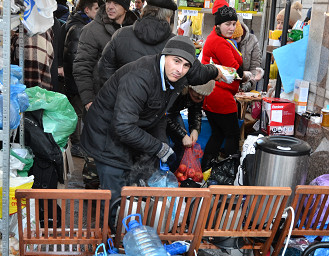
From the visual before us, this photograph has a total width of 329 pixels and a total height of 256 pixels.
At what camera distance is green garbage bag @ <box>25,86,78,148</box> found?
3.96 m

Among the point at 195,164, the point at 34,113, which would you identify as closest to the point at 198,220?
the point at 34,113

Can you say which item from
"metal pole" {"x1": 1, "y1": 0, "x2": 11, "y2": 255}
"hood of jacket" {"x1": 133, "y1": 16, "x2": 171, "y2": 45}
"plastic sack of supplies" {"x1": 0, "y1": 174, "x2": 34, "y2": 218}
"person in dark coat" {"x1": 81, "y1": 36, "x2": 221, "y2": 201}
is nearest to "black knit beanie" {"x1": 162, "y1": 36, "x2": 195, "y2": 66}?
"person in dark coat" {"x1": 81, "y1": 36, "x2": 221, "y2": 201}

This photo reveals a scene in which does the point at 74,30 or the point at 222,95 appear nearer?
the point at 222,95

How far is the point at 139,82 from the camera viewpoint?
10.5 ft

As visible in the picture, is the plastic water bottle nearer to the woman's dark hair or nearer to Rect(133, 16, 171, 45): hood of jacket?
Rect(133, 16, 171, 45): hood of jacket

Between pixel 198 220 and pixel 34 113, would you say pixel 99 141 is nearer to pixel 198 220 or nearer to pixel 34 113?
pixel 34 113

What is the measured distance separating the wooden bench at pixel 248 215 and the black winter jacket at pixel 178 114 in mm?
1742

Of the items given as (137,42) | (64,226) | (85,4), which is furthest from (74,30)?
(64,226)

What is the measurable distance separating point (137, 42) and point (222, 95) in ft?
5.07

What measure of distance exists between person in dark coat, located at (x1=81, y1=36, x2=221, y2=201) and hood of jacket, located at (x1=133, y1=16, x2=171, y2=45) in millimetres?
448

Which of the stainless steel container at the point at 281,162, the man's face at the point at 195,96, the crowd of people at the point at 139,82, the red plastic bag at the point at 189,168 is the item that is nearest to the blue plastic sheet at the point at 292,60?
the crowd of people at the point at 139,82

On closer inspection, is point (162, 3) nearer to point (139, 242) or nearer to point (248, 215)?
point (248, 215)

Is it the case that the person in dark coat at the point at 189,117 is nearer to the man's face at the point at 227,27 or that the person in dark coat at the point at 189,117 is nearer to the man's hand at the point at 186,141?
the man's hand at the point at 186,141

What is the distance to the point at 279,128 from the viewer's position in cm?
443
